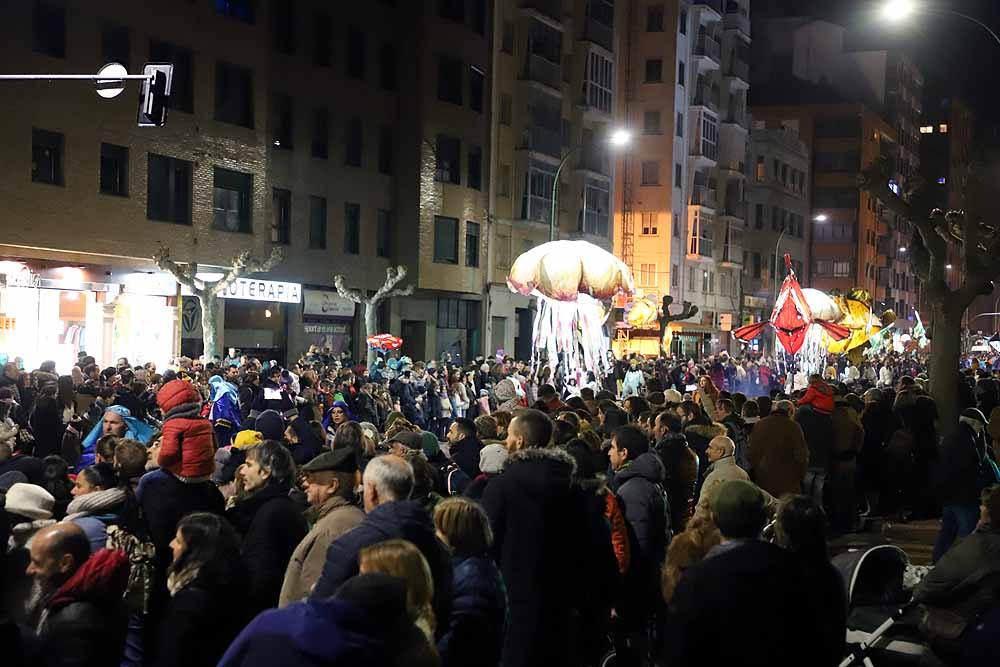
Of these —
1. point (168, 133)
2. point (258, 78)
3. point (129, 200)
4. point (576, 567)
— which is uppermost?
point (258, 78)

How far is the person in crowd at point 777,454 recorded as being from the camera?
37.4 feet

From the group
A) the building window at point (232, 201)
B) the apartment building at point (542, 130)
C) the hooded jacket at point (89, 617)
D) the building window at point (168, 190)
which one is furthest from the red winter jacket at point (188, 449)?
the apartment building at point (542, 130)

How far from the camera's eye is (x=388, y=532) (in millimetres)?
5199

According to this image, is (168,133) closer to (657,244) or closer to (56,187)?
(56,187)

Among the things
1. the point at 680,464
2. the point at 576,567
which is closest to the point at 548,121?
the point at 680,464

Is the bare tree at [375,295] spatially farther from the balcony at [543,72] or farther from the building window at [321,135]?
the balcony at [543,72]

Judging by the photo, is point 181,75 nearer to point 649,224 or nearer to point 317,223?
point 317,223

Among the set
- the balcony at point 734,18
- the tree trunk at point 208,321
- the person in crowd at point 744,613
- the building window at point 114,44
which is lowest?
the person in crowd at point 744,613

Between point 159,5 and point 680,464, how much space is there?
82.1 ft

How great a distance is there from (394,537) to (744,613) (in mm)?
1522

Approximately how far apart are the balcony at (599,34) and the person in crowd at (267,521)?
4950cm

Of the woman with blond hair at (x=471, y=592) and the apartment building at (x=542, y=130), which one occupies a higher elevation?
the apartment building at (x=542, y=130)

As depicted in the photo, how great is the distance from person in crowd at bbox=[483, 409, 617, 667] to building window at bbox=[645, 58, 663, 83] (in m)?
58.2

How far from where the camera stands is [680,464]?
32.3ft
